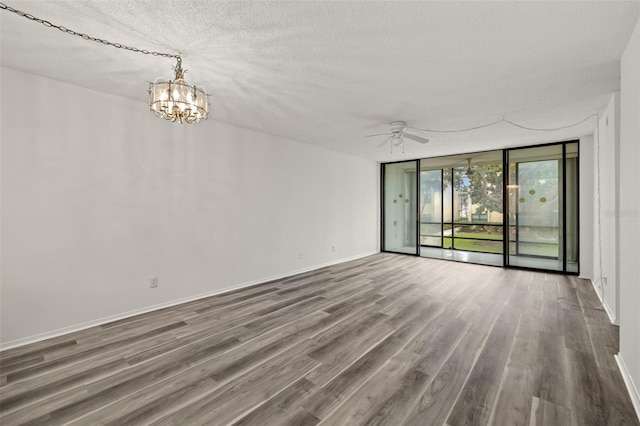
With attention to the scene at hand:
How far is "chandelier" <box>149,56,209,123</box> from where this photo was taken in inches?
83.3

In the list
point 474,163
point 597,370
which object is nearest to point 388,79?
point 597,370

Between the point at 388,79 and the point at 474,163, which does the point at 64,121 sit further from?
the point at 474,163

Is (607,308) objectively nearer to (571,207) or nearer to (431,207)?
(571,207)

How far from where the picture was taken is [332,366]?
2.36m

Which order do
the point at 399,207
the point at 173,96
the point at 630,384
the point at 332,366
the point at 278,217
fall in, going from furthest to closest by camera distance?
the point at 399,207 → the point at 278,217 → the point at 332,366 → the point at 173,96 → the point at 630,384

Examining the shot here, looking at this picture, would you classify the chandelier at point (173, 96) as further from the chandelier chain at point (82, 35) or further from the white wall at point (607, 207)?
the white wall at point (607, 207)

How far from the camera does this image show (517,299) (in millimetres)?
4027

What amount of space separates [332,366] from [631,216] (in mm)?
2638

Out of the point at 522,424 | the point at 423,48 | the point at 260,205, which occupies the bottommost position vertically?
the point at 522,424

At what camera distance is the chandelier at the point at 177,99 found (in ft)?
6.94

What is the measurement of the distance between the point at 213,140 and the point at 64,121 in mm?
1685

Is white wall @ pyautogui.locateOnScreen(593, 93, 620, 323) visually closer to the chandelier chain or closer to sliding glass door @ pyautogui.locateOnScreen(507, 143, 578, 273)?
sliding glass door @ pyautogui.locateOnScreen(507, 143, 578, 273)

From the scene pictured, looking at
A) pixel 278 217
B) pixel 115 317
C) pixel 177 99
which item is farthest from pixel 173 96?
pixel 278 217

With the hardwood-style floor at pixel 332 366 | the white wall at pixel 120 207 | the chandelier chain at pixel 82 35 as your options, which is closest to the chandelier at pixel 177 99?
the chandelier chain at pixel 82 35
